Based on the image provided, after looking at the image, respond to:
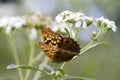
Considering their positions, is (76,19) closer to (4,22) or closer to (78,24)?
(78,24)

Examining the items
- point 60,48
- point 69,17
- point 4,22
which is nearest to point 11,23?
point 4,22

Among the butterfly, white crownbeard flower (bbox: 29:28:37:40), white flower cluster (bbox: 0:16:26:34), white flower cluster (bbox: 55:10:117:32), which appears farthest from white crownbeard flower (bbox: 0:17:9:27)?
the butterfly

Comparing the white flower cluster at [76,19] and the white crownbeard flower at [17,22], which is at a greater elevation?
the white crownbeard flower at [17,22]

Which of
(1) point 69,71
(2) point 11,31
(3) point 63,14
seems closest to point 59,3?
(1) point 69,71

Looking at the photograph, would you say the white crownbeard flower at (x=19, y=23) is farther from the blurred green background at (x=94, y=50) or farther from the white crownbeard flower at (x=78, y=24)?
the blurred green background at (x=94, y=50)

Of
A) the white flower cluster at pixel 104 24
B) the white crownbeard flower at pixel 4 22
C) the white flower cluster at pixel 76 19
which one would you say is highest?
the white crownbeard flower at pixel 4 22

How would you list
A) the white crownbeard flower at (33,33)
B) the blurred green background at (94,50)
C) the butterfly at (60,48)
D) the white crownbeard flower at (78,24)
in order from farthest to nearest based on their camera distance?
the blurred green background at (94,50) < the white crownbeard flower at (33,33) < the white crownbeard flower at (78,24) < the butterfly at (60,48)

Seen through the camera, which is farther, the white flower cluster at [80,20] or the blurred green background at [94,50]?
the blurred green background at [94,50]

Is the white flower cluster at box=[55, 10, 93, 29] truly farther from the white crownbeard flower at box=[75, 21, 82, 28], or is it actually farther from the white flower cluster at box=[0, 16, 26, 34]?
the white flower cluster at box=[0, 16, 26, 34]

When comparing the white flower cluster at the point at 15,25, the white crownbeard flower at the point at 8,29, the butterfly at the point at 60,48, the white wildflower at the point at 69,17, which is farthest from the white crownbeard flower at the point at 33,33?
the butterfly at the point at 60,48
